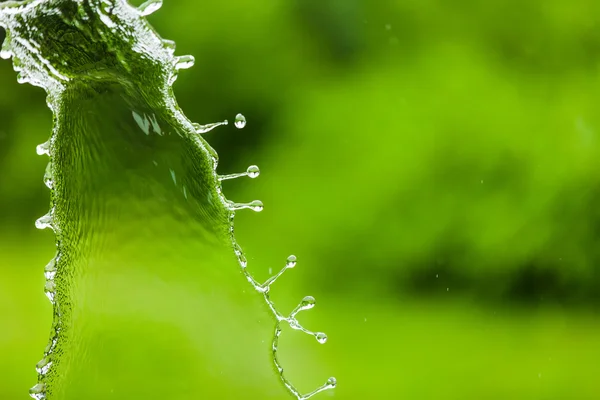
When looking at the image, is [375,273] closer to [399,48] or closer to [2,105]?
[399,48]

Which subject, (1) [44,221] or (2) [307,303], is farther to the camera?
(2) [307,303]

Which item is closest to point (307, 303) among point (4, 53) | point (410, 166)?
point (410, 166)

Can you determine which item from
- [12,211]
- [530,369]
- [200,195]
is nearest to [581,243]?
[530,369]

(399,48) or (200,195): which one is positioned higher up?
(399,48)

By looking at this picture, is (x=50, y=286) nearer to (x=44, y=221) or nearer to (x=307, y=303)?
(x=44, y=221)

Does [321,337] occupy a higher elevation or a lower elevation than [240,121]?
lower

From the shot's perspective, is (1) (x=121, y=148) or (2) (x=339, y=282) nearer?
(1) (x=121, y=148)
